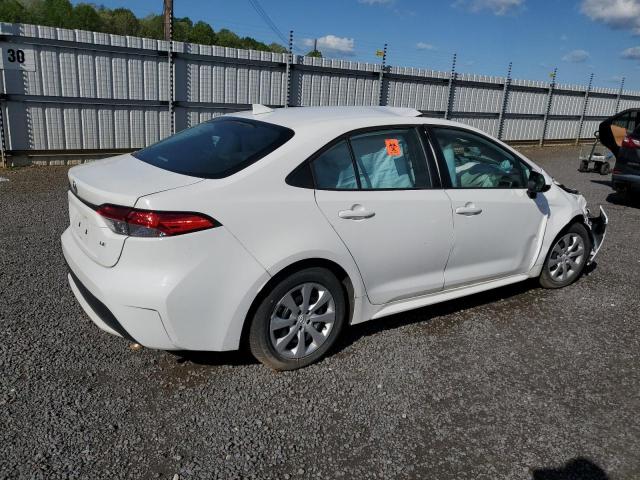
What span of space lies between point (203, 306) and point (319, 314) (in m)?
0.79

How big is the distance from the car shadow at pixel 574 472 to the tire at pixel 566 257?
7.90 ft

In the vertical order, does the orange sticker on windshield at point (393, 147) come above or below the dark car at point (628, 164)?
above

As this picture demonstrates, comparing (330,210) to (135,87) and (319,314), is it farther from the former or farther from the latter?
(135,87)

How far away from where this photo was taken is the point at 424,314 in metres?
4.45

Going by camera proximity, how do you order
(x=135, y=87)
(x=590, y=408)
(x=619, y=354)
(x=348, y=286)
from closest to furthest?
(x=590, y=408), (x=348, y=286), (x=619, y=354), (x=135, y=87)

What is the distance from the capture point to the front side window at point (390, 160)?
11.7ft

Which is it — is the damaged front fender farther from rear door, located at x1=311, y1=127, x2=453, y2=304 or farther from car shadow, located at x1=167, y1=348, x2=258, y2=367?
car shadow, located at x1=167, y1=348, x2=258, y2=367

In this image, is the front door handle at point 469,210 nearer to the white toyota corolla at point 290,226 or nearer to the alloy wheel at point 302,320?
the white toyota corolla at point 290,226

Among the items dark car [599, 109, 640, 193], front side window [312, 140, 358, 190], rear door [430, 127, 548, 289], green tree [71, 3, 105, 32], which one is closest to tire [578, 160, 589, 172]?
dark car [599, 109, 640, 193]

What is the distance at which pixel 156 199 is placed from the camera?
281 cm

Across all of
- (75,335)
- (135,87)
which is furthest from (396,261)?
(135,87)

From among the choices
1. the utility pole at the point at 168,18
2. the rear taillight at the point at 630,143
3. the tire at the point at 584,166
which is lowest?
the tire at the point at 584,166

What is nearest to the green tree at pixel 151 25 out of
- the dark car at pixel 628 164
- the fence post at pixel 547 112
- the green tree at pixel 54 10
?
the green tree at pixel 54 10

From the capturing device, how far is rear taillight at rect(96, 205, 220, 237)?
280cm
